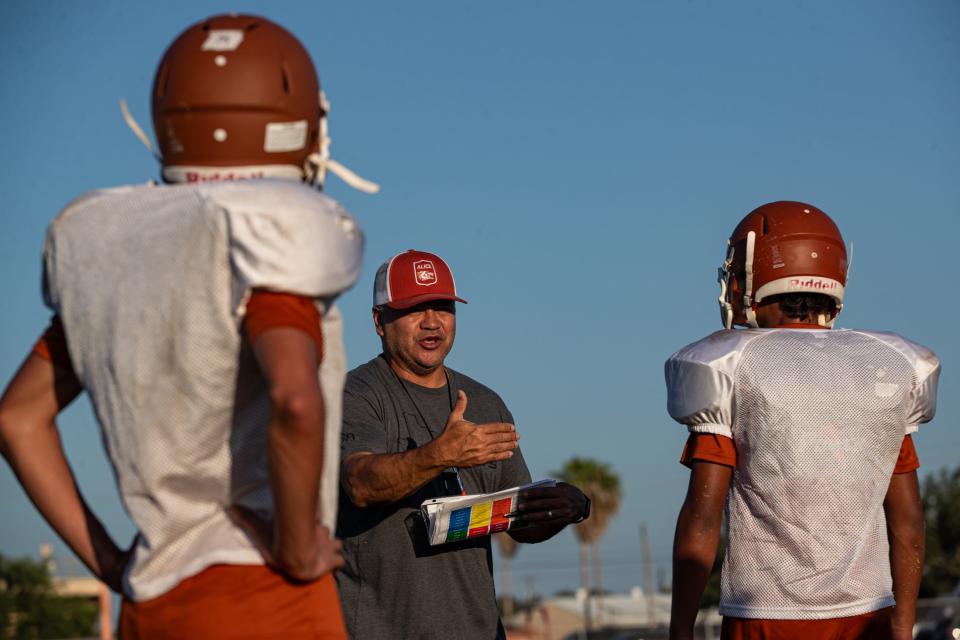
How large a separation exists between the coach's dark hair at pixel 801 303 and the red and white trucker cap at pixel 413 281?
1667 millimetres

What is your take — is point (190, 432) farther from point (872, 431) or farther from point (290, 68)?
point (872, 431)

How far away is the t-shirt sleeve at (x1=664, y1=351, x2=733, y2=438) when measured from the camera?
12.8ft

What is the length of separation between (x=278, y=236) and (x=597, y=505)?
163 feet

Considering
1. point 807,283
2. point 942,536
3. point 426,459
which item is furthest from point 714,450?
point 942,536

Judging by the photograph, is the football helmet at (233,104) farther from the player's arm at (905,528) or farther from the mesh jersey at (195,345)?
the player's arm at (905,528)

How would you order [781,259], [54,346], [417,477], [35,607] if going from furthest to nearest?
[35,607], [417,477], [781,259], [54,346]

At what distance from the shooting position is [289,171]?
2857mm

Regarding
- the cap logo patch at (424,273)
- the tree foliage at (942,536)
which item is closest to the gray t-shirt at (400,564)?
the cap logo patch at (424,273)

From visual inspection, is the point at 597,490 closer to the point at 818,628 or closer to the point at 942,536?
the point at 942,536

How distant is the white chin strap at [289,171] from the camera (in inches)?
111

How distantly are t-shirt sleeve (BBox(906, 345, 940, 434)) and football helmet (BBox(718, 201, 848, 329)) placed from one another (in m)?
0.32

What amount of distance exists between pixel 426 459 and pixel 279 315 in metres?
2.04

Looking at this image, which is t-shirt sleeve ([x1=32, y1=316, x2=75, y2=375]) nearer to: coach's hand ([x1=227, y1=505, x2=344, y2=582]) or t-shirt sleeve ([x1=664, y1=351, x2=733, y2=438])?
coach's hand ([x1=227, y1=505, x2=344, y2=582])

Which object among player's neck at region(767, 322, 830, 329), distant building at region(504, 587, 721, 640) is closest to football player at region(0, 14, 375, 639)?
player's neck at region(767, 322, 830, 329)
